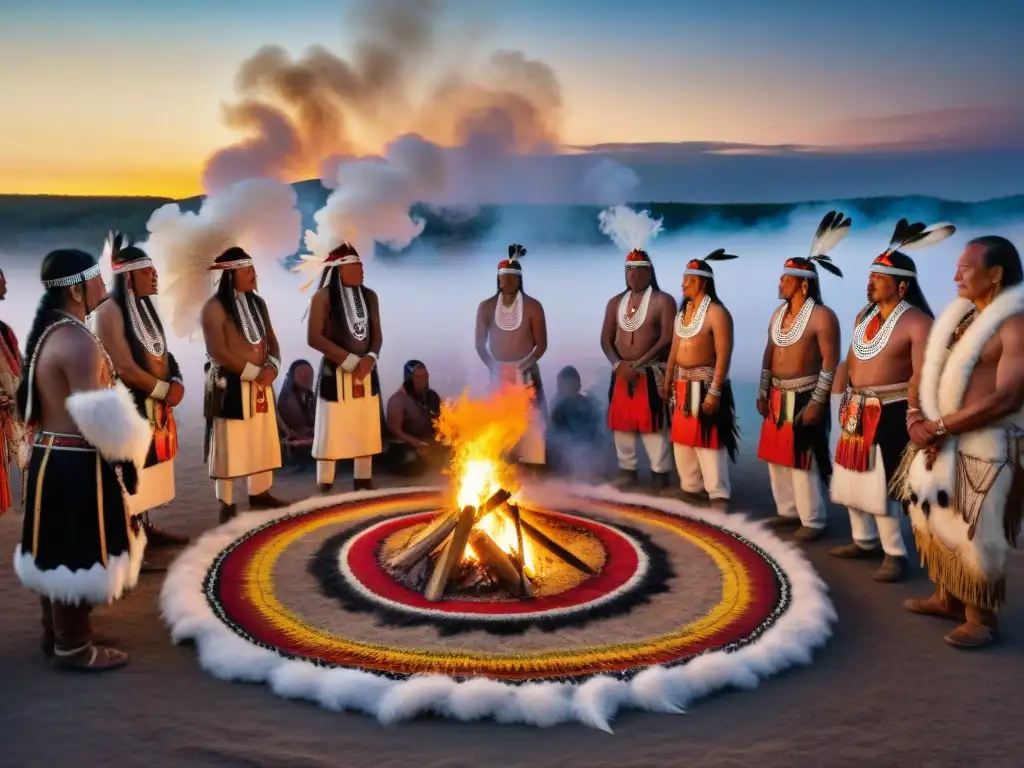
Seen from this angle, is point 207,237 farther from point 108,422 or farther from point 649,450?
point 649,450

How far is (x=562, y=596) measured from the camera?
438 centimetres

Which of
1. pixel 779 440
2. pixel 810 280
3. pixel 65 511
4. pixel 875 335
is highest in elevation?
pixel 810 280

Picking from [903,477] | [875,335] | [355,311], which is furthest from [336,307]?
[903,477]

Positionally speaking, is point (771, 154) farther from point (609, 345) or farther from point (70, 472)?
point (70, 472)

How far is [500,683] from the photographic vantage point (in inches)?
132

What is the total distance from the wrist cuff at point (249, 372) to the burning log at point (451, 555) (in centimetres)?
203

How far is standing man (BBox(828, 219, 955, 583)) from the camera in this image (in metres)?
4.70

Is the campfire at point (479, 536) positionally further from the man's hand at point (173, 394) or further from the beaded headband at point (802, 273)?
the beaded headband at point (802, 273)

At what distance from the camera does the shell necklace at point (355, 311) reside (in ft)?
20.9

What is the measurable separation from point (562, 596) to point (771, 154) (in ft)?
25.3

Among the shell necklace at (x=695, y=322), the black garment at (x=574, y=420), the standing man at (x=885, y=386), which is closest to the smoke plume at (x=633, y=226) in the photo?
the shell necklace at (x=695, y=322)

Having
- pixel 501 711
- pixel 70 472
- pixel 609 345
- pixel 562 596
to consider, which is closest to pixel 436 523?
pixel 562 596

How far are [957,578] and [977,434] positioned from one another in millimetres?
712

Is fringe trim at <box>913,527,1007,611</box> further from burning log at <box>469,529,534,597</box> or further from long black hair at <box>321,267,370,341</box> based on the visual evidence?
long black hair at <box>321,267,370,341</box>
